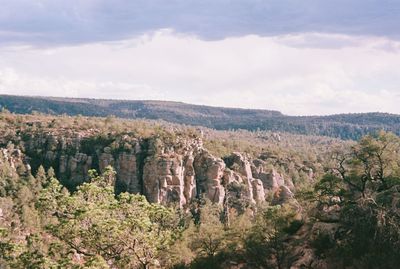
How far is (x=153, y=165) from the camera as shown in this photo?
454 feet

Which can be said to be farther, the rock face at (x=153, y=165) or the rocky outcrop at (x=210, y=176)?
the rocky outcrop at (x=210, y=176)

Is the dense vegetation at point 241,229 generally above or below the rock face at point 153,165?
above

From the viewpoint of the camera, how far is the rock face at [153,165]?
450 ft

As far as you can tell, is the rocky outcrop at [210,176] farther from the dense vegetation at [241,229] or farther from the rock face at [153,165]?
the dense vegetation at [241,229]

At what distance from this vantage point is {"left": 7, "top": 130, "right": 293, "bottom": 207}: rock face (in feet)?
450

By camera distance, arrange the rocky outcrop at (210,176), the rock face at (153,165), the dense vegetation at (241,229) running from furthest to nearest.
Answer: the rocky outcrop at (210,176), the rock face at (153,165), the dense vegetation at (241,229)

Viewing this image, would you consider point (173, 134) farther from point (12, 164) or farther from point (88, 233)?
point (88, 233)

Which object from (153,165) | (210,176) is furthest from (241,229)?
(210,176)

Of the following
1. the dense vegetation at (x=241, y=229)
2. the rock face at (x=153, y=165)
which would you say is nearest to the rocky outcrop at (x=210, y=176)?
the rock face at (x=153, y=165)

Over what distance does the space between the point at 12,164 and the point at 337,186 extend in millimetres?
112735

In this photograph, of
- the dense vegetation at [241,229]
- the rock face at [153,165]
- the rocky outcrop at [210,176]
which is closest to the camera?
the dense vegetation at [241,229]

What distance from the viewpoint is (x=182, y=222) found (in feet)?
372

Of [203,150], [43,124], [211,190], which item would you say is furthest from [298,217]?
[43,124]

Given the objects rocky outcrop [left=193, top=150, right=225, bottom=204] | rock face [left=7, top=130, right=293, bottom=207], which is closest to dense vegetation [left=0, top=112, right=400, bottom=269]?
rock face [left=7, top=130, right=293, bottom=207]
